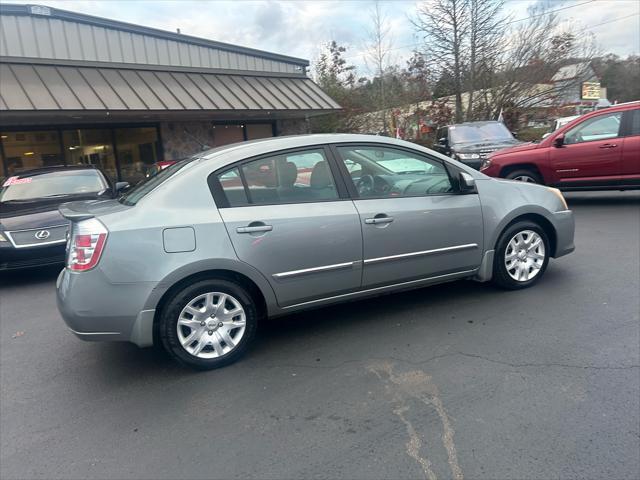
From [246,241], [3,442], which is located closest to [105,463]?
[3,442]

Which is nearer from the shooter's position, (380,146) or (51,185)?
(380,146)

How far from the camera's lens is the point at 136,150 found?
48.3 ft

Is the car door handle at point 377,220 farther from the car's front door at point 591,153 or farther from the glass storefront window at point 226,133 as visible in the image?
the glass storefront window at point 226,133

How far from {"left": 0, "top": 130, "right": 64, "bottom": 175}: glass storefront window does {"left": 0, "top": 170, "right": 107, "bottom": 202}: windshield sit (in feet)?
20.3

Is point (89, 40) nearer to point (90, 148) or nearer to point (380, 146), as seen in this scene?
point (90, 148)

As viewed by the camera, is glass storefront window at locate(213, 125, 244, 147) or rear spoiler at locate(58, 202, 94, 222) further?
glass storefront window at locate(213, 125, 244, 147)

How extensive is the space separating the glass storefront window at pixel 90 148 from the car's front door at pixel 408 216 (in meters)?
11.8

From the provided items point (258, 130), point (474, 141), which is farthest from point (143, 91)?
point (474, 141)

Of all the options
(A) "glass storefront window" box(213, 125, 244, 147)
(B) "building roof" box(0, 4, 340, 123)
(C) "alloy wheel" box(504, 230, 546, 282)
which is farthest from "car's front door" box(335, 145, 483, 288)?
(A) "glass storefront window" box(213, 125, 244, 147)

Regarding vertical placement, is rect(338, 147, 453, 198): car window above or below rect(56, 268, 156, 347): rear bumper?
above

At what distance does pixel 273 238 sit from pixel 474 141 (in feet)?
30.7

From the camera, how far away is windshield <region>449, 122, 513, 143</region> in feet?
38.4

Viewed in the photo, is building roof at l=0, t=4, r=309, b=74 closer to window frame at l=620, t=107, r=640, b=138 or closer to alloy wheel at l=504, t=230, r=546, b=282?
window frame at l=620, t=107, r=640, b=138

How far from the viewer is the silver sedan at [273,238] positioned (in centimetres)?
326
